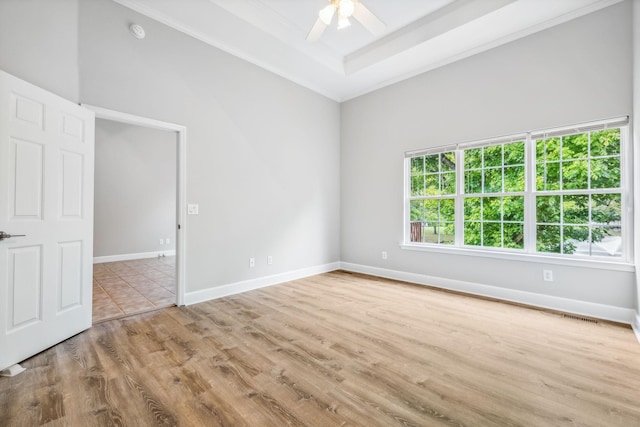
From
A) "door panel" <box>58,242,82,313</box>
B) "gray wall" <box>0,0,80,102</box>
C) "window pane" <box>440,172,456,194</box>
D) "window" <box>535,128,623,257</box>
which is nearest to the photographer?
"gray wall" <box>0,0,80,102</box>

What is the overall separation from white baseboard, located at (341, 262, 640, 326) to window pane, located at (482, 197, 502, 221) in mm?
916

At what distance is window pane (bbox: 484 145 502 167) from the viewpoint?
12.5ft

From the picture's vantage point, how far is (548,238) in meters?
3.46

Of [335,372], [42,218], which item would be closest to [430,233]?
[335,372]

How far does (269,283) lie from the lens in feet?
14.4

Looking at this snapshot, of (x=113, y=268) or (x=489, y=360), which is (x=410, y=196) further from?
(x=113, y=268)

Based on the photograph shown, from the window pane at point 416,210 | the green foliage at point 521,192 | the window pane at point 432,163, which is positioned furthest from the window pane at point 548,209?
the window pane at point 416,210

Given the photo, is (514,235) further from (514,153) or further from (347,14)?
(347,14)

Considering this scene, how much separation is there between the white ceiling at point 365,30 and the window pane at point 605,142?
132 centimetres

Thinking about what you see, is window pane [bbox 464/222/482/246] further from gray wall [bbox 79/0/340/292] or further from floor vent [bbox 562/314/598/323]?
gray wall [bbox 79/0/340/292]

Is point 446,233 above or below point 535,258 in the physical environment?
above

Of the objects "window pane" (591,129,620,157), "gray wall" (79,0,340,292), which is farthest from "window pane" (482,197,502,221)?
"gray wall" (79,0,340,292)

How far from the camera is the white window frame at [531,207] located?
2.97 meters

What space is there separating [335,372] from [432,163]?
137 inches
